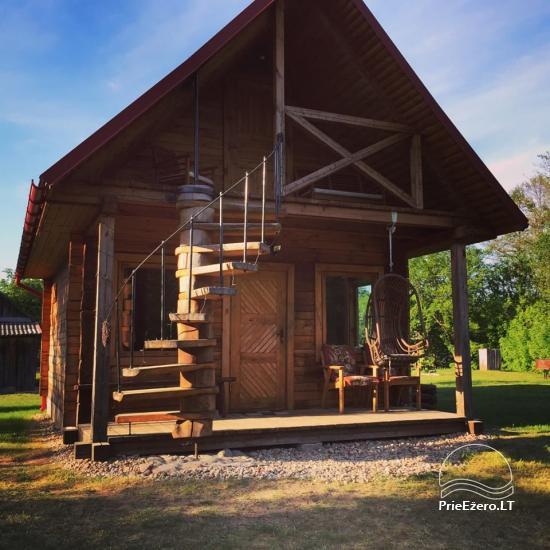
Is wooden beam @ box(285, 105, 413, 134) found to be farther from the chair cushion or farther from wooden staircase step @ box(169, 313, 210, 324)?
the chair cushion

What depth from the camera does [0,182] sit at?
20875 mm

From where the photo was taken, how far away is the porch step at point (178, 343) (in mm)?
5508

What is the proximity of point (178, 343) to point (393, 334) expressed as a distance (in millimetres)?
4544

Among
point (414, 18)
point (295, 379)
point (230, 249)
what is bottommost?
point (295, 379)

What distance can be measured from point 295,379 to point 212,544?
5.21 m

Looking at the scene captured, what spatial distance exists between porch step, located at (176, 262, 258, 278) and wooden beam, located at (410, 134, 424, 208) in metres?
3.16

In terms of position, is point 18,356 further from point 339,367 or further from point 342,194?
point 342,194

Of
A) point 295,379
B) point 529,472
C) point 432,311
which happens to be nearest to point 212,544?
point 529,472

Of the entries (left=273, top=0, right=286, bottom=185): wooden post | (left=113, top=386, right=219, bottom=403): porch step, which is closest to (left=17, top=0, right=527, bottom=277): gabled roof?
Result: (left=273, top=0, right=286, bottom=185): wooden post

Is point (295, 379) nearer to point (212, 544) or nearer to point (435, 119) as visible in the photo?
point (435, 119)

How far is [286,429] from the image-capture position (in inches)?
268

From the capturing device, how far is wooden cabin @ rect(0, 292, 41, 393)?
20.6m

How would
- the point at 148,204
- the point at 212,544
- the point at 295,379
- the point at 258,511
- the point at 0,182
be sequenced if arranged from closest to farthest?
the point at 212,544, the point at 258,511, the point at 148,204, the point at 295,379, the point at 0,182

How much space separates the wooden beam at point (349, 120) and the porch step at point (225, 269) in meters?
2.38
